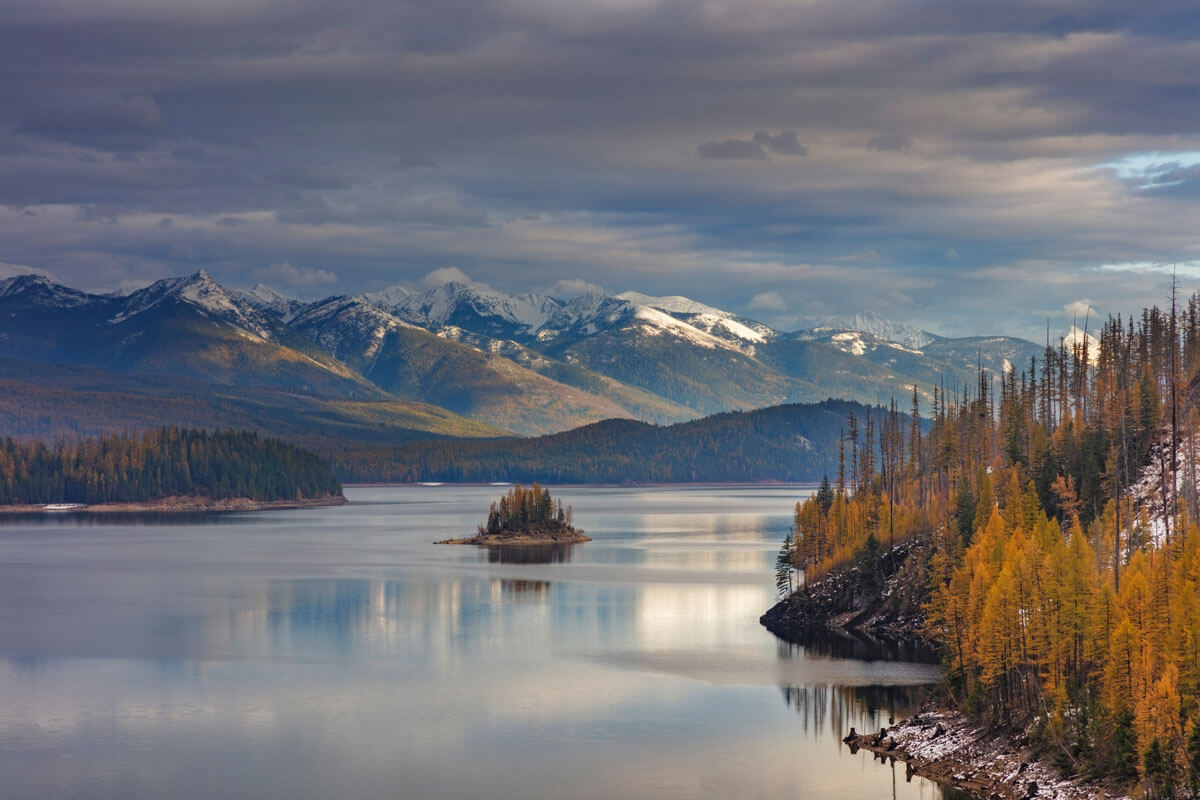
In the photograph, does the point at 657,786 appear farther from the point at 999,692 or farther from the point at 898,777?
the point at 999,692

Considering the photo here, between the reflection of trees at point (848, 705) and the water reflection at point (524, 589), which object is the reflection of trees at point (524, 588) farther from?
the reflection of trees at point (848, 705)

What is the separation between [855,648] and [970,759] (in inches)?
1625

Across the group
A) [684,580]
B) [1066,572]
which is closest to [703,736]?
[1066,572]

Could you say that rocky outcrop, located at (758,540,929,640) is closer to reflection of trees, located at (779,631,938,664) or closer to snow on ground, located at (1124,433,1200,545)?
reflection of trees, located at (779,631,938,664)

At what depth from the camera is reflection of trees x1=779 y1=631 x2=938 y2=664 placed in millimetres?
106625

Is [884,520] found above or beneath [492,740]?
above

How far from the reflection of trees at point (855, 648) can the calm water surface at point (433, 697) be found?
0.63 meters

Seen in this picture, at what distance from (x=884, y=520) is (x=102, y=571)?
367 feet

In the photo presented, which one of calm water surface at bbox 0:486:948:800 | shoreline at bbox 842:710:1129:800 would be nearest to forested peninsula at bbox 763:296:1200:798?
shoreline at bbox 842:710:1129:800

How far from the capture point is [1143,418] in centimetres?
12225

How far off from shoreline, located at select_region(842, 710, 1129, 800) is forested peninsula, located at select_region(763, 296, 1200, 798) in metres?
0.14

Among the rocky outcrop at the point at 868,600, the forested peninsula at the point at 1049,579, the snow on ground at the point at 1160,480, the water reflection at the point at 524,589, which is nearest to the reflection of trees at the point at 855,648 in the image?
the rocky outcrop at the point at 868,600

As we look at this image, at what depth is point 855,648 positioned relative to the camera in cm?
11181

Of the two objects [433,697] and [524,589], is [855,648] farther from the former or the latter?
[524,589]
